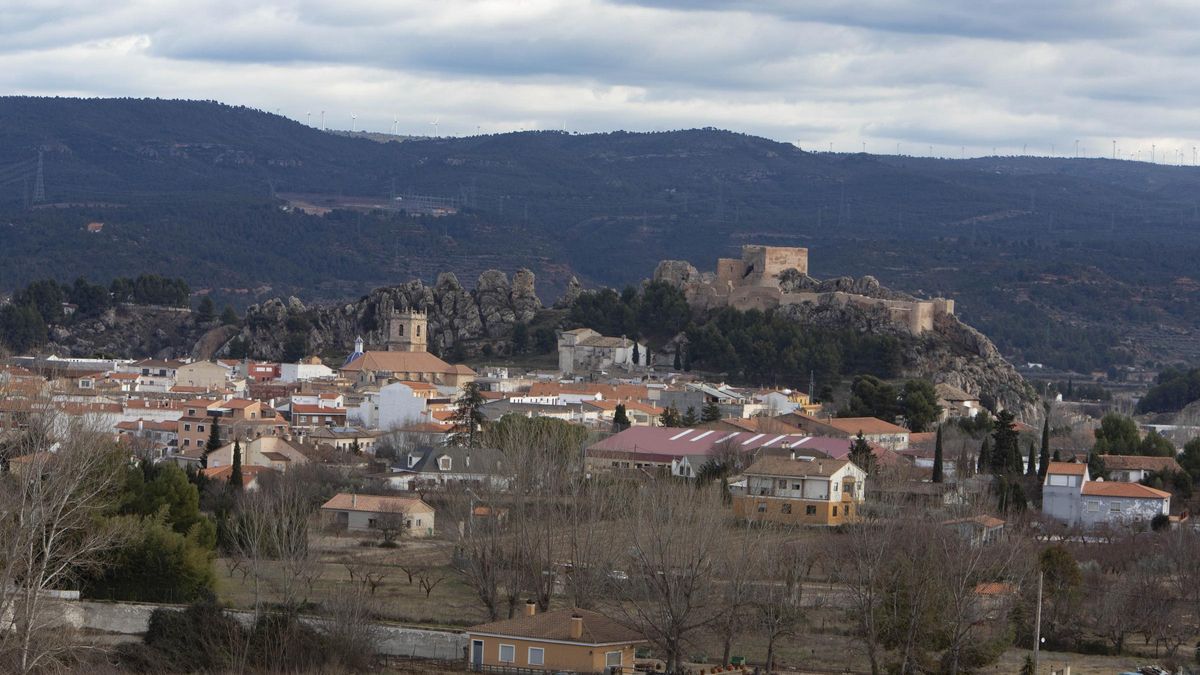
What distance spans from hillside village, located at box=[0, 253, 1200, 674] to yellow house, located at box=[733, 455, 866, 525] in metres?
0.07

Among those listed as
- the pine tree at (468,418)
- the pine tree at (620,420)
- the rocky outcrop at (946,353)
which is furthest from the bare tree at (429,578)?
the rocky outcrop at (946,353)

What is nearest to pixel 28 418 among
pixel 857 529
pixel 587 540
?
pixel 587 540

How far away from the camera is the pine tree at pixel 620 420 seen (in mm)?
72175

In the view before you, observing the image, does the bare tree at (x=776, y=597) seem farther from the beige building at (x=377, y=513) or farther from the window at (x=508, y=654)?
the beige building at (x=377, y=513)

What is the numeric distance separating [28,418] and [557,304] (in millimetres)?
71457

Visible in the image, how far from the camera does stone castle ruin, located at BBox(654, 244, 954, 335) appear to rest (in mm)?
103000

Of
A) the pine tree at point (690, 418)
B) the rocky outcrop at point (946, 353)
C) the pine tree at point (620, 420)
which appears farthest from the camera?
the rocky outcrop at point (946, 353)

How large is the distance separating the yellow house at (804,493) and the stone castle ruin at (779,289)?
4751cm

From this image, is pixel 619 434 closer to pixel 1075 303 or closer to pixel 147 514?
pixel 147 514

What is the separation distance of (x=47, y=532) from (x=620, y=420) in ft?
108

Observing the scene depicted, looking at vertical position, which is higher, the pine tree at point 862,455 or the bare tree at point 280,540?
the pine tree at point 862,455

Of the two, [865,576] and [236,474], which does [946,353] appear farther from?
[865,576]

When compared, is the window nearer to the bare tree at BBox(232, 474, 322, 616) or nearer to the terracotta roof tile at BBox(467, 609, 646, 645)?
the terracotta roof tile at BBox(467, 609, 646, 645)

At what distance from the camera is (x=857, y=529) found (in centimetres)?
4731
